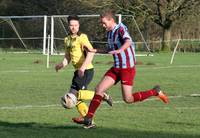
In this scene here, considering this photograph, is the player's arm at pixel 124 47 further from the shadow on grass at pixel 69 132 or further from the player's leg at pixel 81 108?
the player's leg at pixel 81 108

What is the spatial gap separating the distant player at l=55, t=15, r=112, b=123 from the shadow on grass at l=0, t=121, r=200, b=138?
17.4 inches

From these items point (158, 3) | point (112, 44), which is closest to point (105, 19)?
point (112, 44)

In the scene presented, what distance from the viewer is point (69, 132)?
31.6 ft

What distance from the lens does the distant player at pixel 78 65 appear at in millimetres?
10594

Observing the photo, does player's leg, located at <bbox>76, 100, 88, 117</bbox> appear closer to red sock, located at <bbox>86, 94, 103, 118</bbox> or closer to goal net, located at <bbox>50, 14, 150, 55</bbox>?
red sock, located at <bbox>86, 94, 103, 118</bbox>

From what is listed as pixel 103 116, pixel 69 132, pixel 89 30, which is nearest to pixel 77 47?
pixel 103 116

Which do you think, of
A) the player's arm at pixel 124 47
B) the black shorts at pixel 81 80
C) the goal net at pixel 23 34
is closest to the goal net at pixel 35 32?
the goal net at pixel 23 34

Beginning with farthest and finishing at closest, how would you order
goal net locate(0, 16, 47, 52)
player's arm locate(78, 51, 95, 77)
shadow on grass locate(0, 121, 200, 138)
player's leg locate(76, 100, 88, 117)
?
goal net locate(0, 16, 47, 52), player's leg locate(76, 100, 88, 117), player's arm locate(78, 51, 95, 77), shadow on grass locate(0, 121, 200, 138)

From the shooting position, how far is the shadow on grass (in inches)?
364

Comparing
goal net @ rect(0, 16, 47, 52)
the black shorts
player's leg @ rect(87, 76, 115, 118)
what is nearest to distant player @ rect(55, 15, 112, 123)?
the black shorts

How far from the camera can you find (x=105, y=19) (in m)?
10.1

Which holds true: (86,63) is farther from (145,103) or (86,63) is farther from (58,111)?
(145,103)

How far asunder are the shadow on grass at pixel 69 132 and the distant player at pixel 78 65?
0.44m

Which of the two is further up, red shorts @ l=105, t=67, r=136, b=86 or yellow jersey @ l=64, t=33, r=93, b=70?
yellow jersey @ l=64, t=33, r=93, b=70
